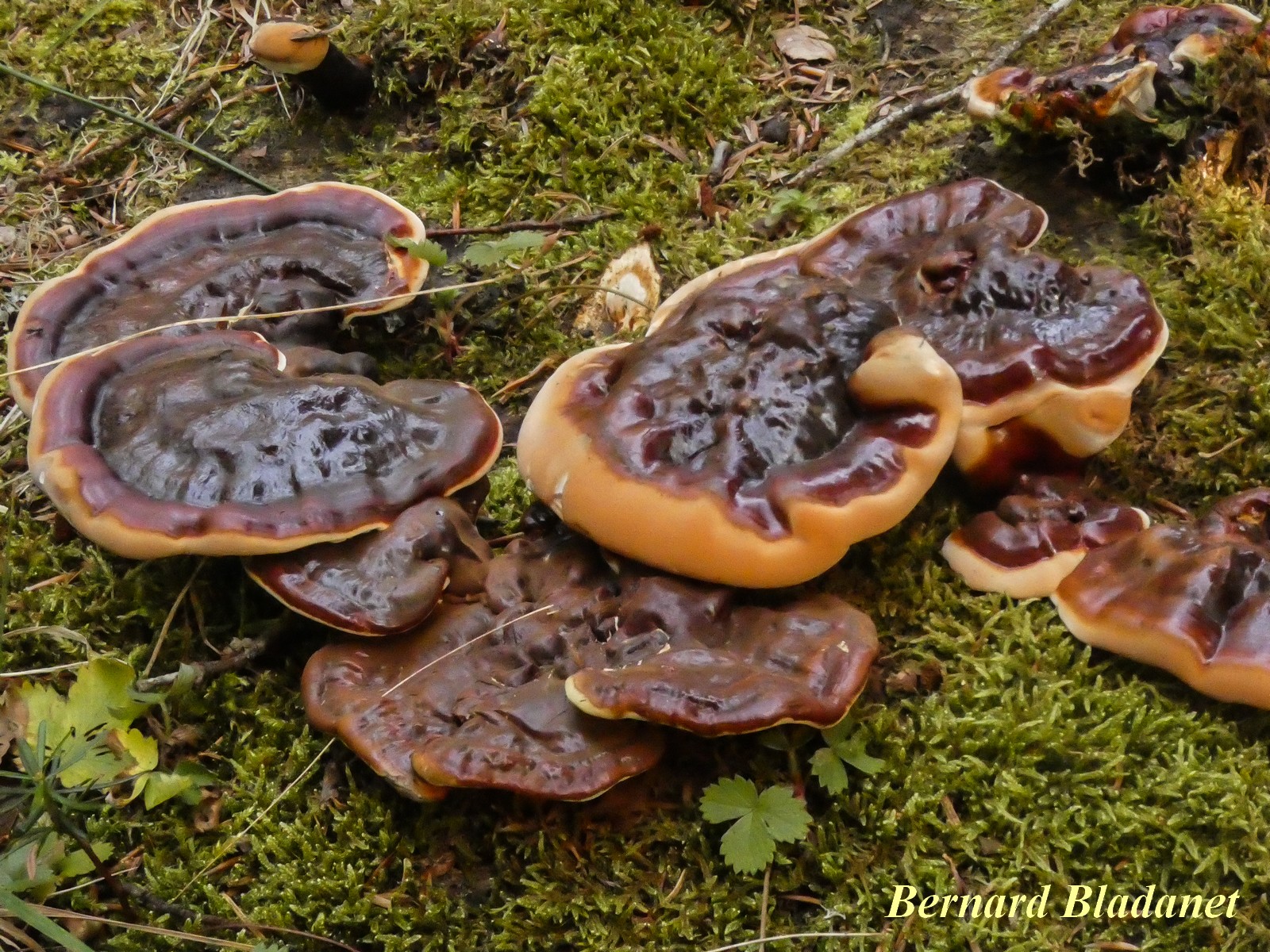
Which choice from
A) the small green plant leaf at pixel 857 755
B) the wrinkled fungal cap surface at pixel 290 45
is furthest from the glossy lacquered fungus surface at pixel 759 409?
the wrinkled fungal cap surface at pixel 290 45

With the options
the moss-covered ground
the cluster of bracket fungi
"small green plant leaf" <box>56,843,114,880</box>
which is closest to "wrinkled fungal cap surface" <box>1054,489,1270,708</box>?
the cluster of bracket fungi

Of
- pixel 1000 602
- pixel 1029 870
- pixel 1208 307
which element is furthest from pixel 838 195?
pixel 1029 870

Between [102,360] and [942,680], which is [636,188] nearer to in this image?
[102,360]

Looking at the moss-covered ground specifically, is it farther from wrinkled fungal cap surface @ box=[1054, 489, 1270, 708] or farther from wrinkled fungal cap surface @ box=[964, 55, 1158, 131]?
wrinkled fungal cap surface @ box=[964, 55, 1158, 131]

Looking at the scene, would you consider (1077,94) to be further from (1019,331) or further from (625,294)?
(625,294)

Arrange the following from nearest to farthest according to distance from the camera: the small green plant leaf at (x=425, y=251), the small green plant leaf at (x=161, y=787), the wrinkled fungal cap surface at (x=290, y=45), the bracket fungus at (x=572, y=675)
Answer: the bracket fungus at (x=572, y=675) < the small green plant leaf at (x=161, y=787) < the small green plant leaf at (x=425, y=251) < the wrinkled fungal cap surface at (x=290, y=45)

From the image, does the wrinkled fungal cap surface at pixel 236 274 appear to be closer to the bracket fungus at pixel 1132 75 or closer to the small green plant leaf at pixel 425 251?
the small green plant leaf at pixel 425 251
